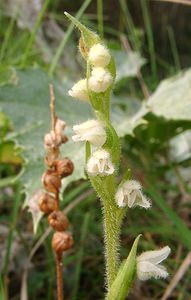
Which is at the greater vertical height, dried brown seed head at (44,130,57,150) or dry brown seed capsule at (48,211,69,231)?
dried brown seed head at (44,130,57,150)

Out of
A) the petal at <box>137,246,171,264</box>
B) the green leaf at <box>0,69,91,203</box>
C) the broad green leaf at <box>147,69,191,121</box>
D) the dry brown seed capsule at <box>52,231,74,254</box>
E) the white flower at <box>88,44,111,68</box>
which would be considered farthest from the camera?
the broad green leaf at <box>147,69,191,121</box>

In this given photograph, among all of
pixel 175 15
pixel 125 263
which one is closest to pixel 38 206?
pixel 125 263

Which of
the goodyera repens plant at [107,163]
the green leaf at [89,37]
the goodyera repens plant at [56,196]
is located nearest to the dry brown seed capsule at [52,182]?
the goodyera repens plant at [56,196]

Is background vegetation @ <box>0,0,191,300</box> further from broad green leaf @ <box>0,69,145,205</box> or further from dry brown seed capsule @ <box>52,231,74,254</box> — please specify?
dry brown seed capsule @ <box>52,231,74,254</box>

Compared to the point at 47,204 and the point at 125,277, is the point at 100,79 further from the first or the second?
the point at 47,204

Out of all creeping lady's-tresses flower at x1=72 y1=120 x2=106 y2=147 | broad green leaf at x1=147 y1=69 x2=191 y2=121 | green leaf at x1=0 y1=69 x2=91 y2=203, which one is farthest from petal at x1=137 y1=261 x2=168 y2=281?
broad green leaf at x1=147 y1=69 x2=191 y2=121

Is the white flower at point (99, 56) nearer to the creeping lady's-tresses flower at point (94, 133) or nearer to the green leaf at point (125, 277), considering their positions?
the creeping lady's-tresses flower at point (94, 133)
